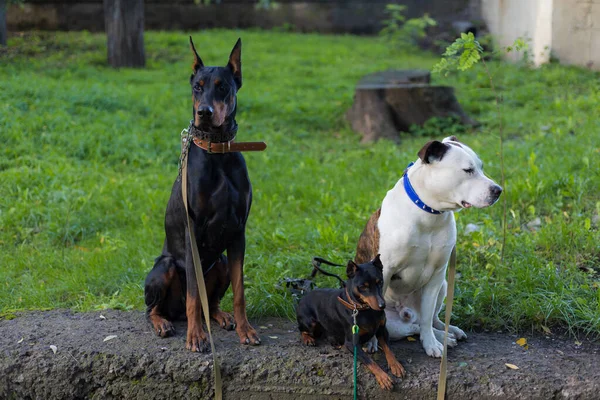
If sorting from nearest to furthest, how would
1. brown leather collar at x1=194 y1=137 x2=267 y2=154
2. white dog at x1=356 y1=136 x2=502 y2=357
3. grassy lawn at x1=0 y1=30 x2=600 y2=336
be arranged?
1. white dog at x1=356 y1=136 x2=502 y2=357
2. brown leather collar at x1=194 y1=137 x2=267 y2=154
3. grassy lawn at x1=0 y1=30 x2=600 y2=336

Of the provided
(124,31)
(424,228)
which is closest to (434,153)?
(424,228)

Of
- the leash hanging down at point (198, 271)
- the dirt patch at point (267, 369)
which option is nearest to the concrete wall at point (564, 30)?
the dirt patch at point (267, 369)

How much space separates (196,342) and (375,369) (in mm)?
942

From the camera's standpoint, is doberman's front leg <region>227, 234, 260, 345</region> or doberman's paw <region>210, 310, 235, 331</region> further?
doberman's paw <region>210, 310, 235, 331</region>

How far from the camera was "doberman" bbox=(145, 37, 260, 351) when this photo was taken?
136 inches

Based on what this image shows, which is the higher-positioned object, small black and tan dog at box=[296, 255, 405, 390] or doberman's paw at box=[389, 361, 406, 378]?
small black and tan dog at box=[296, 255, 405, 390]

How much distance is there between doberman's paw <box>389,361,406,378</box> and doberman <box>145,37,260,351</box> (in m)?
0.74

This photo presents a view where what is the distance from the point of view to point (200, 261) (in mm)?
3732

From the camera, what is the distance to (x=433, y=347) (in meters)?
3.62

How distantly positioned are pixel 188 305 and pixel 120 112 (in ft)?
18.7

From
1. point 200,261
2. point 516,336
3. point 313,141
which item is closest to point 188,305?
point 200,261

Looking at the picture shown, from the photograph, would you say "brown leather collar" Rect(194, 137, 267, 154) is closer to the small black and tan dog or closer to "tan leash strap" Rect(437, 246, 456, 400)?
the small black and tan dog

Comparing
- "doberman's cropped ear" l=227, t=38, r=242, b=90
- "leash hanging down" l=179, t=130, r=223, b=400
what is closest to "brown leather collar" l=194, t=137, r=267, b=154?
"leash hanging down" l=179, t=130, r=223, b=400

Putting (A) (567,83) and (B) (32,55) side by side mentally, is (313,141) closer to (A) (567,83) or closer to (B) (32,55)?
(A) (567,83)
